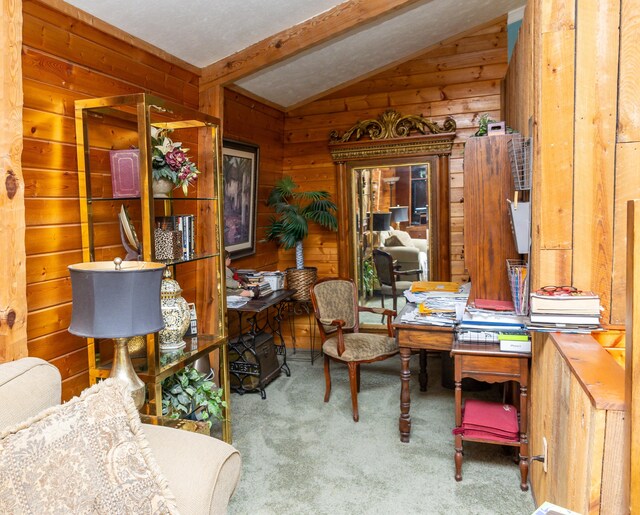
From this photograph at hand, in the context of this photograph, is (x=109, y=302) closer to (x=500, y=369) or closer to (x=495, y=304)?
(x=500, y=369)

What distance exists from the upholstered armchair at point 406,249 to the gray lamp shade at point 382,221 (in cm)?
5

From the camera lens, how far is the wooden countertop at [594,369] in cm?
136

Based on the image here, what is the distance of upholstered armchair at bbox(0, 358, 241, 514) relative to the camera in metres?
1.28

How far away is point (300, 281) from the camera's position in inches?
180

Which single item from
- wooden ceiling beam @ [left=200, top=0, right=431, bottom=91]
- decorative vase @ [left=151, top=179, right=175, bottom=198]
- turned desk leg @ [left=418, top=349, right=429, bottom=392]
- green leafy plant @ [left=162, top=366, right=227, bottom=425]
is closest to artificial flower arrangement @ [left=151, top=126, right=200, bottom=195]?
decorative vase @ [left=151, top=179, right=175, bottom=198]

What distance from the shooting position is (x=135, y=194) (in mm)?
2492

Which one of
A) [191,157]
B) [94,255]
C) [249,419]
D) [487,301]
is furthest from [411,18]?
[249,419]

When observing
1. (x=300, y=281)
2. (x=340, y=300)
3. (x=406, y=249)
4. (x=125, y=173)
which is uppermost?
(x=125, y=173)

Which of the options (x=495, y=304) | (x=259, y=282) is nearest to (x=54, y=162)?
(x=259, y=282)

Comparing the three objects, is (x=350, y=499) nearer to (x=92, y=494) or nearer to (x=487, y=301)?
(x=487, y=301)

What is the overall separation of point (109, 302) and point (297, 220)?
2793 millimetres

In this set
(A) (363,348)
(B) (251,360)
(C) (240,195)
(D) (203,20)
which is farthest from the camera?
(C) (240,195)

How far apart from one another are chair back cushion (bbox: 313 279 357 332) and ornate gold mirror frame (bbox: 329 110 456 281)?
0.89m

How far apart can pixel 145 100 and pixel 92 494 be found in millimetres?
1671
